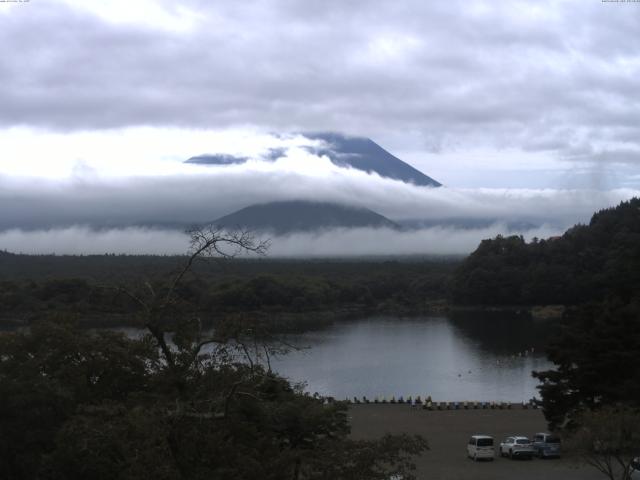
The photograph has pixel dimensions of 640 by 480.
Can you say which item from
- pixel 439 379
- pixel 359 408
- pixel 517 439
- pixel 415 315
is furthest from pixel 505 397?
pixel 415 315

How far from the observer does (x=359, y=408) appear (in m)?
19.7

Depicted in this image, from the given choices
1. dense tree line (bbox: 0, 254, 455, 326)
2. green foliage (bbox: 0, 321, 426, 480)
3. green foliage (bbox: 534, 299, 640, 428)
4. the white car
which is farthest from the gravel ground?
dense tree line (bbox: 0, 254, 455, 326)

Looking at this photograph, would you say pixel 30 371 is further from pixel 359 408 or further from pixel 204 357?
pixel 359 408

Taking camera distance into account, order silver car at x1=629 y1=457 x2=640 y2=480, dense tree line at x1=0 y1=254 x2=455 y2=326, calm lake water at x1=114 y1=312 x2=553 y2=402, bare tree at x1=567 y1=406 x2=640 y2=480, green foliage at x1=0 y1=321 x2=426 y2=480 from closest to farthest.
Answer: green foliage at x1=0 y1=321 x2=426 y2=480, bare tree at x1=567 y1=406 x2=640 y2=480, silver car at x1=629 y1=457 x2=640 y2=480, calm lake water at x1=114 y1=312 x2=553 y2=402, dense tree line at x1=0 y1=254 x2=455 y2=326

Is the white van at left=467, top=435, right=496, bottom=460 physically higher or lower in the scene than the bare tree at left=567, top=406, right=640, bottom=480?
lower

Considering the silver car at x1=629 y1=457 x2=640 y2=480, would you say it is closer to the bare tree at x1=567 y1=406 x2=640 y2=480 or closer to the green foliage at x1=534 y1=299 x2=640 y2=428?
the bare tree at x1=567 y1=406 x2=640 y2=480

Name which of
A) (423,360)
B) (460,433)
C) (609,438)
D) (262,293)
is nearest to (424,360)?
(423,360)

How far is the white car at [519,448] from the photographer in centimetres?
1362

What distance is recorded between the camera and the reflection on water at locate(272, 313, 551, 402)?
25.7m

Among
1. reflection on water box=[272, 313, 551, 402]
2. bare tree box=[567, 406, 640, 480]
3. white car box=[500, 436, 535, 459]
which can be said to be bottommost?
reflection on water box=[272, 313, 551, 402]

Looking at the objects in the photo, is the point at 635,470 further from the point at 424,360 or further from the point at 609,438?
the point at 424,360

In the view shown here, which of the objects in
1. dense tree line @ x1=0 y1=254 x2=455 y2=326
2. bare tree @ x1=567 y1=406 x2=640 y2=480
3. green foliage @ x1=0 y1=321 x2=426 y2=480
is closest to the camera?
green foliage @ x1=0 y1=321 x2=426 y2=480

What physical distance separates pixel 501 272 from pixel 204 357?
52.9 metres

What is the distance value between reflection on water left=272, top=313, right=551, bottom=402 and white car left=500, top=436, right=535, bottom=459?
398 inches
